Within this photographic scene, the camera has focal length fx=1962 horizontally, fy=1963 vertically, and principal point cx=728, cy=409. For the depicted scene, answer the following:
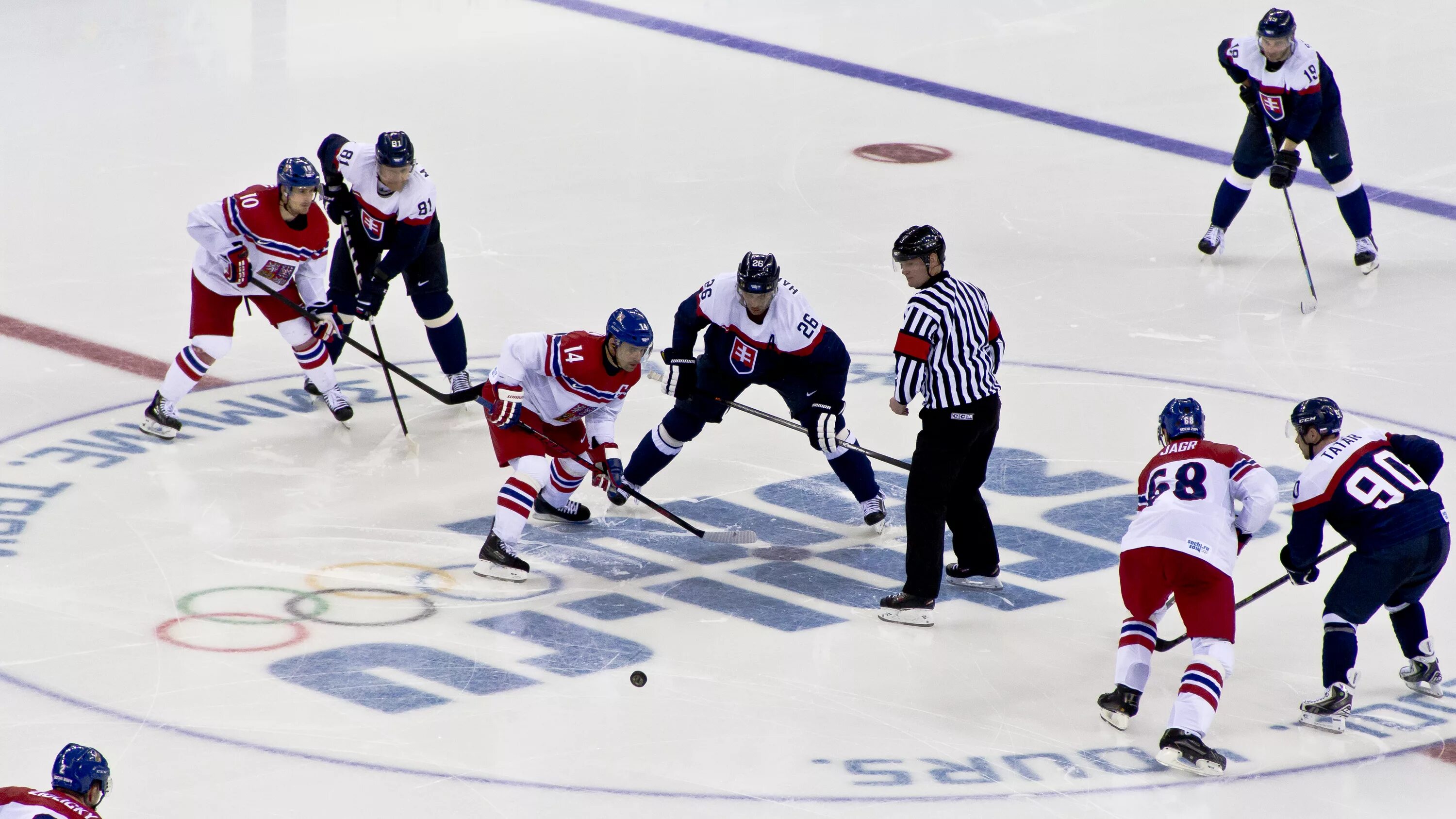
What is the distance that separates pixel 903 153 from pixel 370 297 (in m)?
4.70

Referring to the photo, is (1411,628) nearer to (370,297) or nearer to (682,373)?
(682,373)

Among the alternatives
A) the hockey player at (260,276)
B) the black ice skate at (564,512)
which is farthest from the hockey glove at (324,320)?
the black ice skate at (564,512)

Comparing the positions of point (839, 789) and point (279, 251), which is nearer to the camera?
point (839, 789)

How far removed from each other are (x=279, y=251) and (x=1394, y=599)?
392 cm

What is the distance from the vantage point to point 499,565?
19.0ft

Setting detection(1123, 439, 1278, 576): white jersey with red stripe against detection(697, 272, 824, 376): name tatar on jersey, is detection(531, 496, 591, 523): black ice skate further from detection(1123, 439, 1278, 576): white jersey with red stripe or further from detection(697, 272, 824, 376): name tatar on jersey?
detection(1123, 439, 1278, 576): white jersey with red stripe

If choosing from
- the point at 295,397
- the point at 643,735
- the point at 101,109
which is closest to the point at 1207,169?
the point at 295,397

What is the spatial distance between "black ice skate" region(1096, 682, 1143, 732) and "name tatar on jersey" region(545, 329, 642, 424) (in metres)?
1.79

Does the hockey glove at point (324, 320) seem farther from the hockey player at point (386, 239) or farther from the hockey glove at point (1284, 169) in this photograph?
the hockey glove at point (1284, 169)

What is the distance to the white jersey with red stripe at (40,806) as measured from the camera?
3.38 metres

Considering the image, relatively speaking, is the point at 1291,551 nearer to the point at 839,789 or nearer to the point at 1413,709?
the point at 1413,709

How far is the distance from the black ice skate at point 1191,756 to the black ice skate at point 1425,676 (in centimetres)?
80

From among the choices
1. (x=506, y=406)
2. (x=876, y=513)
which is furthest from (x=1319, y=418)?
(x=506, y=406)

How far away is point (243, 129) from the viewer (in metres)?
11.1
